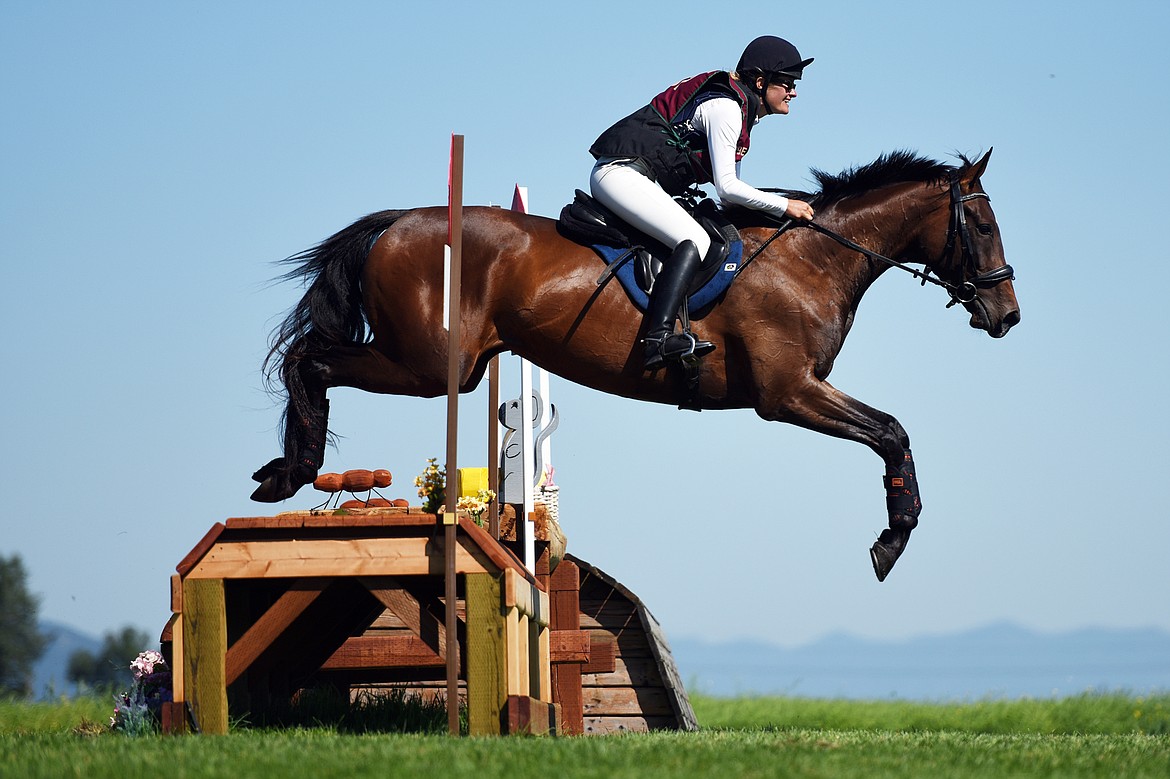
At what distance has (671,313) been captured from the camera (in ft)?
22.3

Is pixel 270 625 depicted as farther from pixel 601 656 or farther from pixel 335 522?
pixel 601 656

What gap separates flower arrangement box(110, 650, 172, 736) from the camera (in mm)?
6539

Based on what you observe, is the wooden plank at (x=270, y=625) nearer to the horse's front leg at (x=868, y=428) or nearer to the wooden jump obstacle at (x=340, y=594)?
the wooden jump obstacle at (x=340, y=594)

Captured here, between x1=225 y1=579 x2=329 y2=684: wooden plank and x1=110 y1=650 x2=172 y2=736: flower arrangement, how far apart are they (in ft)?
1.55

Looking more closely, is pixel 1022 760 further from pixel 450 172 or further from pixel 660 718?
pixel 660 718

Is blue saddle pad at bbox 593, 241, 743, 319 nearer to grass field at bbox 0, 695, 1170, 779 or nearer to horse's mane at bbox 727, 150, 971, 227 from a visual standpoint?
horse's mane at bbox 727, 150, 971, 227

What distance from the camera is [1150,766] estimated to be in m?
5.20

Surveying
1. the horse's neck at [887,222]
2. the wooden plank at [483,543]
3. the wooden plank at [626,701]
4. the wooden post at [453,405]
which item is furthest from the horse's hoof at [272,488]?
the wooden plank at [626,701]

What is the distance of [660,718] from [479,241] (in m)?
5.42

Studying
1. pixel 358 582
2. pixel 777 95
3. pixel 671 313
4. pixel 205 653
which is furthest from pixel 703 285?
pixel 205 653

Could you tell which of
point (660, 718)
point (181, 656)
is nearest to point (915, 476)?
point (181, 656)

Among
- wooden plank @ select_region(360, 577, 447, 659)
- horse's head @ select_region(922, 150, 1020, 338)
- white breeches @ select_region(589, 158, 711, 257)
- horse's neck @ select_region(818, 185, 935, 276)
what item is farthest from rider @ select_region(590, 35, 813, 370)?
wooden plank @ select_region(360, 577, 447, 659)

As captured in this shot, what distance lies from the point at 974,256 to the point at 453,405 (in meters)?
2.90

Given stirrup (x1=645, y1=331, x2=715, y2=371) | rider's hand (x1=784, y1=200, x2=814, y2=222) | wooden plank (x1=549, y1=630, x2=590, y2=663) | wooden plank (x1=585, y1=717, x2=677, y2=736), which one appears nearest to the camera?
stirrup (x1=645, y1=331, x2=715, y2=371)
